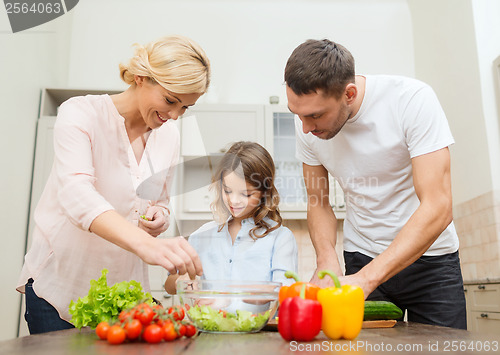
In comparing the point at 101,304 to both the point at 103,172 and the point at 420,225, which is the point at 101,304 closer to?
the point at 103,172

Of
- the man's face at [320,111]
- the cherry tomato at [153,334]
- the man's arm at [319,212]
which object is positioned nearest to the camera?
the cherry tomato at [153,334]

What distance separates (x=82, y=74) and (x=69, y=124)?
111 inches

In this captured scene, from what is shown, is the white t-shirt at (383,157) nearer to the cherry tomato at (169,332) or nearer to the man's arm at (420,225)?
the man's arm at (420,225)

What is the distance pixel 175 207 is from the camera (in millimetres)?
3443

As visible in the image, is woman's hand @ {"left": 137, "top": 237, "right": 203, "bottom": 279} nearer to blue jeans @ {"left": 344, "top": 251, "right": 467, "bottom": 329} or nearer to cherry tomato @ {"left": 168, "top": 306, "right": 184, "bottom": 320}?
cherry tomato @ {"left": 168, "top": 306, "right": 184, "bottom": 320}

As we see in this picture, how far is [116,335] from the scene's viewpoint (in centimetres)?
87

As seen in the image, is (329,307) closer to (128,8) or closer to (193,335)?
(193,335)

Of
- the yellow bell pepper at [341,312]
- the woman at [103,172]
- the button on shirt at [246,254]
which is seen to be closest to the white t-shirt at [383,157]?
the button on shirt at [246,254]

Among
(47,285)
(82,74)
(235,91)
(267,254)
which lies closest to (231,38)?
(235,91)

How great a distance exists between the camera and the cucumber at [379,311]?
1.20 metres

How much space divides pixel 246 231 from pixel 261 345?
37.6 inches

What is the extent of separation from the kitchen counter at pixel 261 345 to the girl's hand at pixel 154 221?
1.59 feet

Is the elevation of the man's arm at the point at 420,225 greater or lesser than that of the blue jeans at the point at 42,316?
greater

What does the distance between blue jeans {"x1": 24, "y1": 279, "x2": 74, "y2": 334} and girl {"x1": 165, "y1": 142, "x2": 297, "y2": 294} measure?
0.41 meters
